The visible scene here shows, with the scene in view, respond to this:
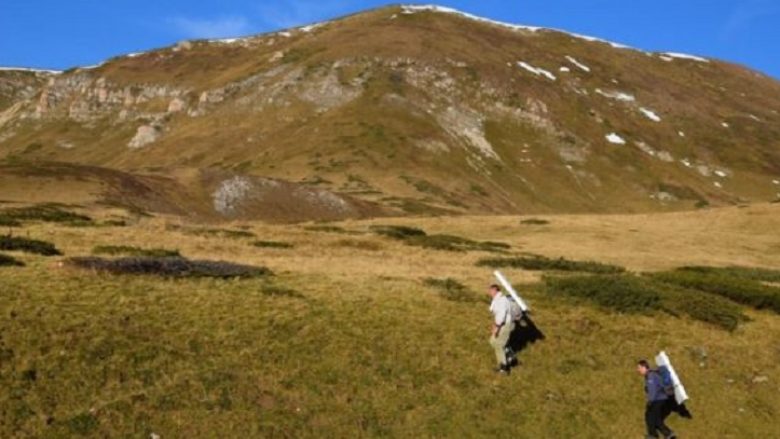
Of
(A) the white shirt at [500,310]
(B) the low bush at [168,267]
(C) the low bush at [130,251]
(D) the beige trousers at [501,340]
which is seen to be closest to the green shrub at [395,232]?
(C) the low bush at [130,251]

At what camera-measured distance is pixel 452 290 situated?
31.1 m

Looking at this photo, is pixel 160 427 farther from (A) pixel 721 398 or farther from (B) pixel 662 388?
(A) pixel 721 398

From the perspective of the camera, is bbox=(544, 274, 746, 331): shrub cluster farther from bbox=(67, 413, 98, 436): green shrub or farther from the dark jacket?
bbox=(67, 413, 98, 436): green shrub

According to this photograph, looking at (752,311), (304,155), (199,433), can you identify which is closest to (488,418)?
(199,433)

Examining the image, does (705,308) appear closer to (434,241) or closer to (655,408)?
(655,408)

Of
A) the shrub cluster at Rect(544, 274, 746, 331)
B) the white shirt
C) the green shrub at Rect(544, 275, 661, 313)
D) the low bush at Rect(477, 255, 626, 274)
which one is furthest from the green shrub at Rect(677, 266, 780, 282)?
the white shirt

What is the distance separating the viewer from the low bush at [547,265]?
41594 millimetres

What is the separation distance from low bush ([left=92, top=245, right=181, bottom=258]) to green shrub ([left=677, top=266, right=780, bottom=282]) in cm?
2860

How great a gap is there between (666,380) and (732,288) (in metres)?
15.8

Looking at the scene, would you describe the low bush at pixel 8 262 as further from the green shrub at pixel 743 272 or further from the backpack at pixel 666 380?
the green shrub at pixel 743 272

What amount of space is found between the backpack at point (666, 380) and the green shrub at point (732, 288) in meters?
14.0

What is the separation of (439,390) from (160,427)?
25.0ft

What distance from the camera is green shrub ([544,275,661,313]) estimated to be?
31000mm

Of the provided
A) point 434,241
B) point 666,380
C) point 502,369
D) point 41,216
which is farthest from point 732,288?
point 41,216
